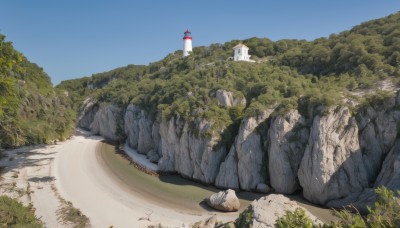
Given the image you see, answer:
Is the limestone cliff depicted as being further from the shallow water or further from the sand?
the sand

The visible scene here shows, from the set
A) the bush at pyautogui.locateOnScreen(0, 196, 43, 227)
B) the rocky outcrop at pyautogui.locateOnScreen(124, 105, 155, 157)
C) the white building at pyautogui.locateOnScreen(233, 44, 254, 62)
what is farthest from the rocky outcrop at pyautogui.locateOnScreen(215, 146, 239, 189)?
the white building at pyautogui.locateOnScreen(233, 44, 254, 62)

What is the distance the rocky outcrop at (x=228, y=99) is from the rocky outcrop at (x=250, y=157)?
728 cm

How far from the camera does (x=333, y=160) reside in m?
28.5

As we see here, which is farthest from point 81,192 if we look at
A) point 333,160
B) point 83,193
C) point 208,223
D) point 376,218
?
point 376,218

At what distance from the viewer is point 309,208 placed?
93.0 ft

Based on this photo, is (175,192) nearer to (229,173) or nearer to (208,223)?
(229,173)

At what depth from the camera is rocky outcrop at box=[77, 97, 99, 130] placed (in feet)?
292

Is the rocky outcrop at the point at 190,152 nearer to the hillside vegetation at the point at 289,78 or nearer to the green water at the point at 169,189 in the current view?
the green water at the point at 169,189

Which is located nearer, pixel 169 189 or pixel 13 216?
pixel 13 216

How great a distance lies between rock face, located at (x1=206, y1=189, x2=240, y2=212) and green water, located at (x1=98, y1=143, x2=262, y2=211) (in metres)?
0.97

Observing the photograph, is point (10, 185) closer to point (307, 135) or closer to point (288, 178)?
point (288, 178)

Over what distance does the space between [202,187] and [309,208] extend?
13011 mm

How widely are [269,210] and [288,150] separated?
1357 cm

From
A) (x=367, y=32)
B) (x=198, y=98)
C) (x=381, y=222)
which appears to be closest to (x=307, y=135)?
(x=198, y=98)
